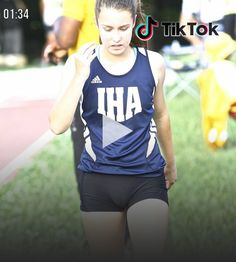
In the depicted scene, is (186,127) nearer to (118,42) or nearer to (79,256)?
(79,256)

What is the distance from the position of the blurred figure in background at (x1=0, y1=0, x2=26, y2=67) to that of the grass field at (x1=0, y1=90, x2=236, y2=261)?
0.46m

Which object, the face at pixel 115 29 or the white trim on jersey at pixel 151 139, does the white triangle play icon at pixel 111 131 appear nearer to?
the white trim on jersey at pixel 151 139

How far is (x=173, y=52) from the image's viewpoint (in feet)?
11.1

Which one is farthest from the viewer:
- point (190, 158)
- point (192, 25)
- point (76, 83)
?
point (190, 158)

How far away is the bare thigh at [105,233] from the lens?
100 inches

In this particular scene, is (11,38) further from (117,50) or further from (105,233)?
(105,233)

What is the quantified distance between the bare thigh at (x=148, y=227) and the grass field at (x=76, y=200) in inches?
37.7

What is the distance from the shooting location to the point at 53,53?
3.31 meters

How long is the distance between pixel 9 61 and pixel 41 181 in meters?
0.65

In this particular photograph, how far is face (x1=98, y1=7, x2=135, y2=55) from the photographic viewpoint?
96.9 inches

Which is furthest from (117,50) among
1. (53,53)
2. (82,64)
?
(53,53)

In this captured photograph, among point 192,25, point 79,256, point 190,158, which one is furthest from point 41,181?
point 192,25

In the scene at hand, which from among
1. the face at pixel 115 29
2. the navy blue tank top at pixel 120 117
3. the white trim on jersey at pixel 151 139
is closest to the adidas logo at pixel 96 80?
the navy blue tank top at pixel 120 117

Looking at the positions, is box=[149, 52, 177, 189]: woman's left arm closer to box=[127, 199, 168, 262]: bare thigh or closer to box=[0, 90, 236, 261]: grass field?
box=[127, 199, 168, 262]: bare thigh
